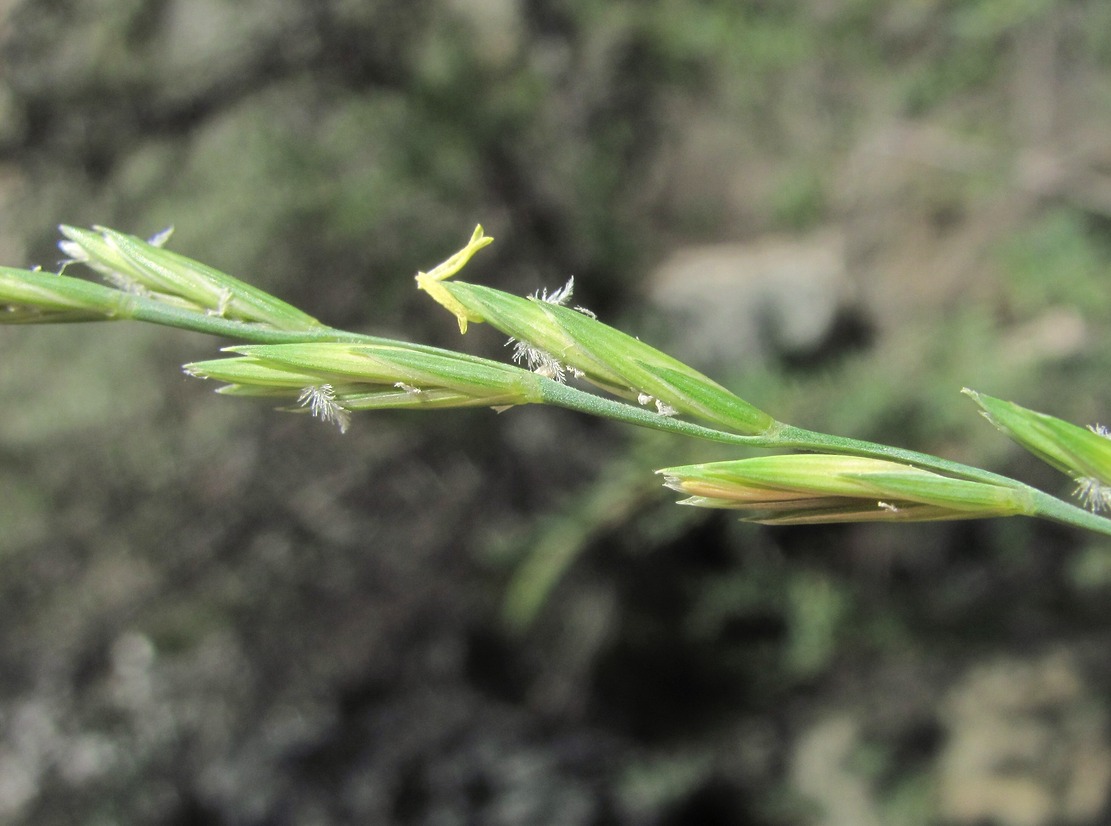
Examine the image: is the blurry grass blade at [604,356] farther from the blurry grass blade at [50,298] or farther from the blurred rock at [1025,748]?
the blurred rock at [1025,748]

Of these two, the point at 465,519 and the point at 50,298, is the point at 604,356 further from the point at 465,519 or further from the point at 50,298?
the point at 465,519

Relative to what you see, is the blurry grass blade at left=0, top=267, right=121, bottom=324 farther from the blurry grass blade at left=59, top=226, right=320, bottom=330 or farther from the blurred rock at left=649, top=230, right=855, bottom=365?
the blurred rock at left=649, top=230, right=855, bottom=365

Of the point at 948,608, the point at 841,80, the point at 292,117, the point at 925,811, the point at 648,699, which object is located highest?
the point at 841,80

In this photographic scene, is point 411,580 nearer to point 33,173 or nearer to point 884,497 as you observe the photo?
point 33,173

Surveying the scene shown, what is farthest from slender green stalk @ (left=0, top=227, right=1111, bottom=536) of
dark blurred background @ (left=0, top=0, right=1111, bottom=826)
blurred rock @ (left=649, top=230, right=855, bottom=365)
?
blurred rock @ (left=649, top=230, right=855, bottom=365)

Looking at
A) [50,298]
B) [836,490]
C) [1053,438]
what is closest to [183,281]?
[50,298]

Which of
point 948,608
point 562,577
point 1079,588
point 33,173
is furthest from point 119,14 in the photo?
point 1079,588
